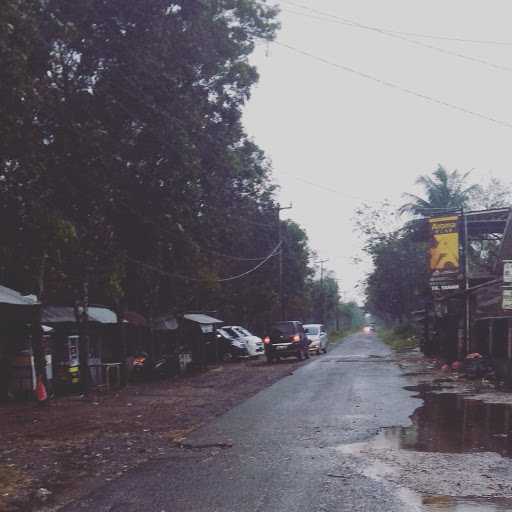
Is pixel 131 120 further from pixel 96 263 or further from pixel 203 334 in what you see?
pixel 203 334

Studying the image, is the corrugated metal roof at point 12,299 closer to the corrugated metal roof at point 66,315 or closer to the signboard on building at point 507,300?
the corrugated metal roof at point 66,315

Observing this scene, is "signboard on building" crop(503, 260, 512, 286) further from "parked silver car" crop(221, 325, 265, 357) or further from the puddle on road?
"parked silver car" crop(221, 325, 265, 357)

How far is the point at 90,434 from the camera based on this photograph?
11.5 meters

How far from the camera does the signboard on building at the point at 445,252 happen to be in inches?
981

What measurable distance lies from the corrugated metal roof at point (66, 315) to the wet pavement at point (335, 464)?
29.4 ft

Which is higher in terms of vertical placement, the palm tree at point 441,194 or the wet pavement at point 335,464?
the palm tree at point 441,194

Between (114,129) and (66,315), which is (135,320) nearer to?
(66,315)

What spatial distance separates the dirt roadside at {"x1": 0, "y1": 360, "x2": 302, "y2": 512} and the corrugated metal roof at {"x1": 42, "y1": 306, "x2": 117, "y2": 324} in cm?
312

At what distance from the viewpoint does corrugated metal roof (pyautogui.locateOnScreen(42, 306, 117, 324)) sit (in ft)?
68.0

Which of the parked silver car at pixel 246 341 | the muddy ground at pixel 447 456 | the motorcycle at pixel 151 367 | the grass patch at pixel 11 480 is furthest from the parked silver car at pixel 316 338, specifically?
the grass patch at pixel 11 480

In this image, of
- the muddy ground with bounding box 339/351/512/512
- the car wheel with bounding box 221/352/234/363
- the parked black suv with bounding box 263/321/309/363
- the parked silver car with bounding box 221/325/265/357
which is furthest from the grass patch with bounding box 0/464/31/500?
the parked silver car with bounding box 221/325/265/357

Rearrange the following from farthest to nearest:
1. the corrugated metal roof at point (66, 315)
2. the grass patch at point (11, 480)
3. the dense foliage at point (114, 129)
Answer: the corrugated metal roof at point (66, 315) → the dense foliage at point (114, 129) → the grass patch at point (11, 480)

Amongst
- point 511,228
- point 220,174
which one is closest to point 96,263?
point 220,174

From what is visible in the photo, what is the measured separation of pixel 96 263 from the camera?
18109 millimetres
